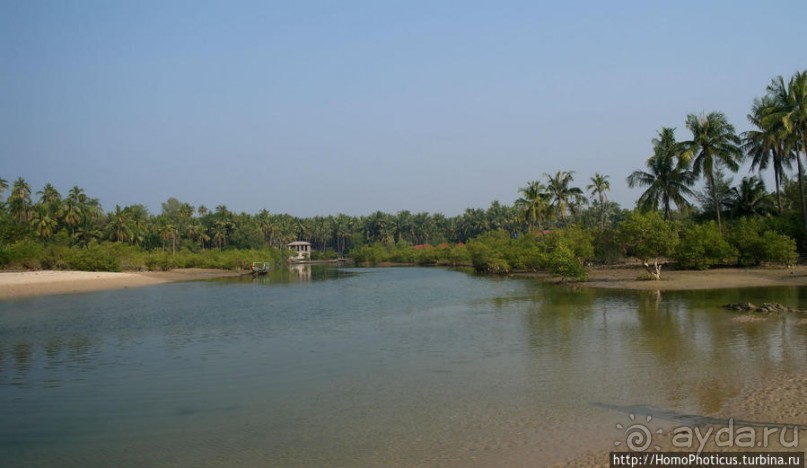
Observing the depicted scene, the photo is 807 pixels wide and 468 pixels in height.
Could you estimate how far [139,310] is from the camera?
1356 inches

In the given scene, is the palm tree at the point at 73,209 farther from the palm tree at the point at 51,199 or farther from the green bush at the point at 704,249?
the green bush at the point at 704,249

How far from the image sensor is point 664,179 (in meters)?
53.4

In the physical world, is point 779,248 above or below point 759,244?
below

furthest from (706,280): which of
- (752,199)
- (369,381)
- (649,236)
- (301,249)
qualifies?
(301,249)

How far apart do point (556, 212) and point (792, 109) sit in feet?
109

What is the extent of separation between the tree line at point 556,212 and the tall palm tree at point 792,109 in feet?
0.22

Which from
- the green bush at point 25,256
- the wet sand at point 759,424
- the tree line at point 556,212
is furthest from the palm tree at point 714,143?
the green bush at point 25,256

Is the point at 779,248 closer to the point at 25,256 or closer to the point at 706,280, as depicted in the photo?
the point at 706,280

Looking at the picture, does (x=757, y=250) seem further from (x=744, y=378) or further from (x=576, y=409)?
(x=576, y=409)

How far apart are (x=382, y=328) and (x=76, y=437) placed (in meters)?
15.1

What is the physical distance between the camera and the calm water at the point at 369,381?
1023 cm

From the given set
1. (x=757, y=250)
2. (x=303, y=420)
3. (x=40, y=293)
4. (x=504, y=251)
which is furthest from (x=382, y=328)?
(x=504, y=251)

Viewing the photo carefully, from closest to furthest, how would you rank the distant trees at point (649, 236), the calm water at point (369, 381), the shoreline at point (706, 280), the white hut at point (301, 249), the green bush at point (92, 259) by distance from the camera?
1. the calm water at point (369, 381)
2. the shoreline at point (706, 280)
3. the distant trees at point (649, 236)
4. the green bush at point (92, 259)
5. the white hut at point (301, 249)

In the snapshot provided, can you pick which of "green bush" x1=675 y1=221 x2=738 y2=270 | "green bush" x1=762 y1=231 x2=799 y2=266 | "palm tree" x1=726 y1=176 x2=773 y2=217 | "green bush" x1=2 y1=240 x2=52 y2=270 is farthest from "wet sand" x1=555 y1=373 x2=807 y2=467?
"green bush" x1=2 y1=240 x2=52 y2=270
